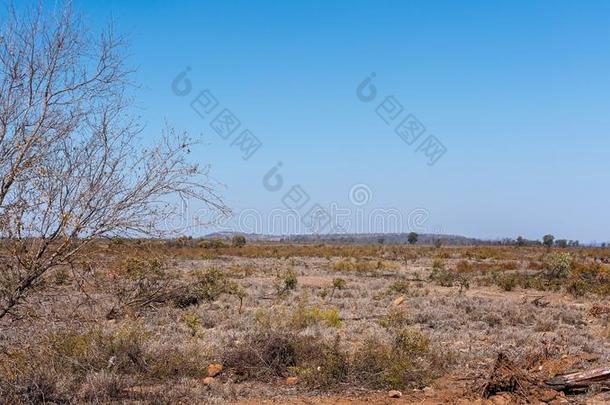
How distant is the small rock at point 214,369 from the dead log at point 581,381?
440 centimetres

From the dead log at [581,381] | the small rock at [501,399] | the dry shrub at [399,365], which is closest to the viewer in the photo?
the small rock at [501,399]

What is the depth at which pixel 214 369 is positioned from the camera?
8.12m

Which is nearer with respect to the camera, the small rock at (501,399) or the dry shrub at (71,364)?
the dry shrub at (71,364)

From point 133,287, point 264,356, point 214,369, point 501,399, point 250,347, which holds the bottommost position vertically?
point 501,399

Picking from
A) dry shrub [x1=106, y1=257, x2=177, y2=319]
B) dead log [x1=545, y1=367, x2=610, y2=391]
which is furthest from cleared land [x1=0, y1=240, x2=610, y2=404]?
dead log [x1=545, y1=367, x2=610, y2=391]

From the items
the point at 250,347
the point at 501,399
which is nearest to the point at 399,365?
the point at 501,399

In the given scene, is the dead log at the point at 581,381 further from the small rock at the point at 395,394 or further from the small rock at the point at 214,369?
the small rock at the point at 214,369

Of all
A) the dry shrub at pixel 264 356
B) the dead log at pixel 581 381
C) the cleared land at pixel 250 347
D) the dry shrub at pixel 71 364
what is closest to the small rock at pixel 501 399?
the cleared land at pixel 250 347

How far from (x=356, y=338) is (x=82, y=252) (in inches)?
243

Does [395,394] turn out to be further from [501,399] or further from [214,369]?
[214,369]

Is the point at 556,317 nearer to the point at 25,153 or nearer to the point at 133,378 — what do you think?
the point at 133,378

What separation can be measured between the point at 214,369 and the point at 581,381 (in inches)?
193

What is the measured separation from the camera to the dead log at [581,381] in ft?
24.6

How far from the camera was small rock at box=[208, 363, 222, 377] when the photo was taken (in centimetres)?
802
